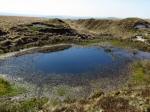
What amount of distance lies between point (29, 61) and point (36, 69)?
8.06m

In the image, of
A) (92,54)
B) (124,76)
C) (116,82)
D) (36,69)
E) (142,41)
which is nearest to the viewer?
(116,82)

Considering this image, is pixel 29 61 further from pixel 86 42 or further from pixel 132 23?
pixel 132 23

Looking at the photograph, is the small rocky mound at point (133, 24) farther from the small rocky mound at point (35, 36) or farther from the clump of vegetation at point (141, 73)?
the clump of vegetation at point (141, 73)

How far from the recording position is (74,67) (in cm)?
5934

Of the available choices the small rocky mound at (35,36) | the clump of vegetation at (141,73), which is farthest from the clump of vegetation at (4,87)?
the small rocky mound at (35,36)

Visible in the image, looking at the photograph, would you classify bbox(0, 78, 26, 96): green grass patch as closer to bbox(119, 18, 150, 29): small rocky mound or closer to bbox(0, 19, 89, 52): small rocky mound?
bbox(0, 19, 89, 52): small rocky mound

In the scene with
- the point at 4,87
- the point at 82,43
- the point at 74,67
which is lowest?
the point at 82,43

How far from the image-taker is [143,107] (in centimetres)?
2256

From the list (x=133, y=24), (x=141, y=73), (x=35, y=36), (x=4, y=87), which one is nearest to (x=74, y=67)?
(x=141, y=73)

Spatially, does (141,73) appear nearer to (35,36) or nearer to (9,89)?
(9,89)

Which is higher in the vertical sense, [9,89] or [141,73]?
[141,73]

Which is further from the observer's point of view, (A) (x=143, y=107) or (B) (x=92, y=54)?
(B) (x=92, y=54)

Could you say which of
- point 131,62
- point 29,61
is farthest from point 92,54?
point 29,61

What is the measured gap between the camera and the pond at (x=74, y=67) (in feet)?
165
